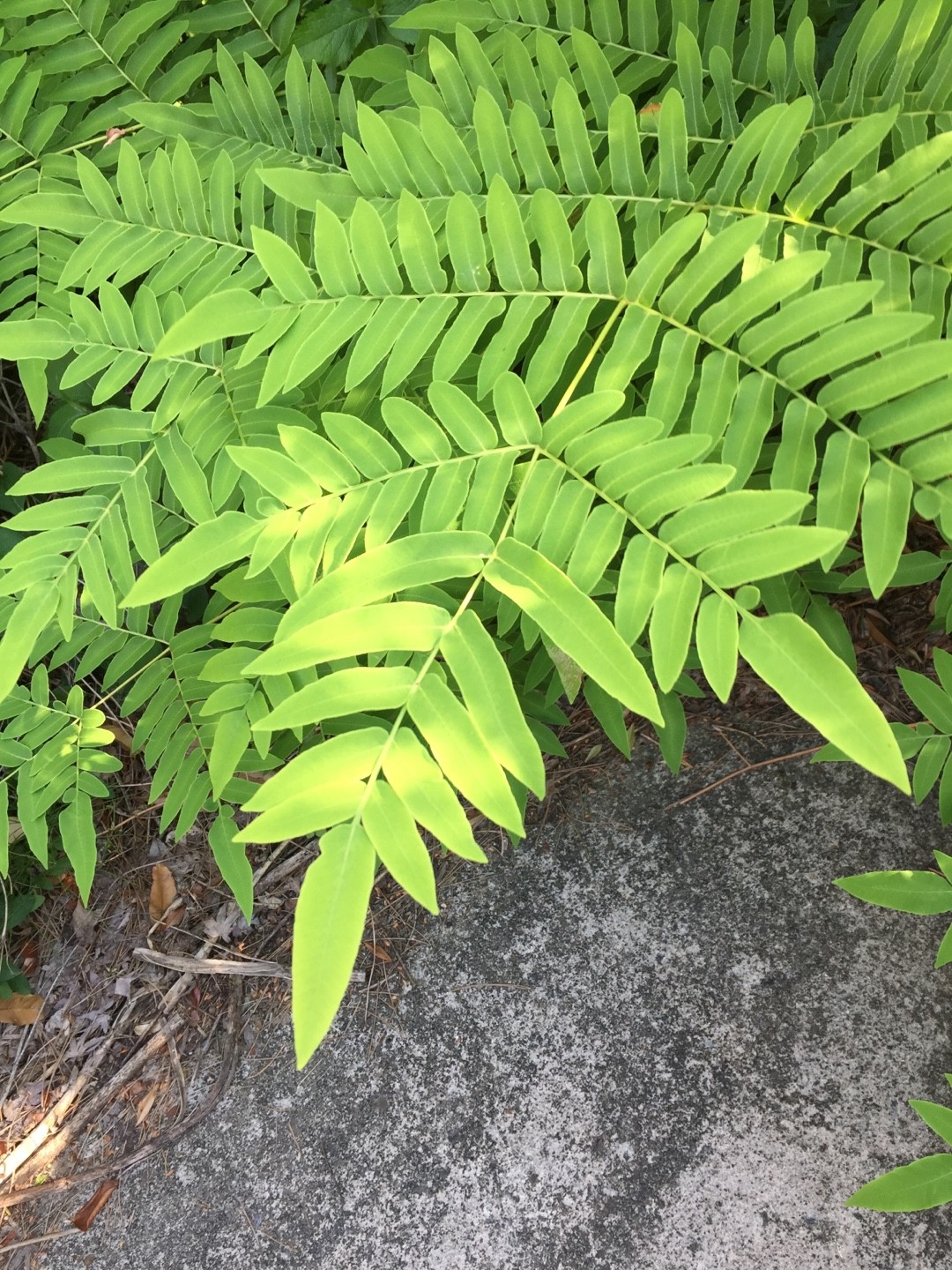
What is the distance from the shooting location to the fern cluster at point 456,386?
915mm

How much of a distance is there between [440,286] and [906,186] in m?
0.58

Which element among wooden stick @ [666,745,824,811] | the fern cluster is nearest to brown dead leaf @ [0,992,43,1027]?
the fern cluster

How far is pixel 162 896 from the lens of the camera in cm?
238

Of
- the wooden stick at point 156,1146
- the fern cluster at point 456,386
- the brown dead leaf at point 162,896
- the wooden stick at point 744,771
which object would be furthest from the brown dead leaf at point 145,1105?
the wooden stick at point 744,771

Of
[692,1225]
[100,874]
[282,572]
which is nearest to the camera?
[282,572]

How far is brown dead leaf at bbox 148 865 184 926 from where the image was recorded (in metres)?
2.36

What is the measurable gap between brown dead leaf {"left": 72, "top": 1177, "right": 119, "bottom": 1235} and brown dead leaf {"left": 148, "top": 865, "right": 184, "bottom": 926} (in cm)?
58

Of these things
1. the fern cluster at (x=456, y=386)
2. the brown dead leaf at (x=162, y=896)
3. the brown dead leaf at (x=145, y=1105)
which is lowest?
the brown dead leaf at (x=145, y=1105)

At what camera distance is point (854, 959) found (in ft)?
5.67

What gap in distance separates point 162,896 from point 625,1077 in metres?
1.30

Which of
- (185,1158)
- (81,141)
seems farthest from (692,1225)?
(81,141)

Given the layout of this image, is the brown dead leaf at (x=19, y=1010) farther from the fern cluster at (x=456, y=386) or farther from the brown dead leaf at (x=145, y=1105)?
the fern cluster at (x=456, y=386)

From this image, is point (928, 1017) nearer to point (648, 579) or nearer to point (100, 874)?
point (648, 579)

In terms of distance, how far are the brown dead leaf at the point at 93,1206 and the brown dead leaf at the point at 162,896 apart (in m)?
0.58
